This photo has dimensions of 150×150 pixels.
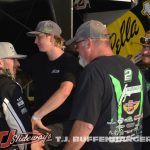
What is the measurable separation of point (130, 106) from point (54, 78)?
0.98 metres

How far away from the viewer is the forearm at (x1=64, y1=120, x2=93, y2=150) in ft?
6.66

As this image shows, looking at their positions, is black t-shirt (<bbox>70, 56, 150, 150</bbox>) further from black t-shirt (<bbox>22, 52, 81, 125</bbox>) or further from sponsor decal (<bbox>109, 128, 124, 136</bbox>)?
black t-shirt (<bbox>22, 52, 81, 125</bbox>)

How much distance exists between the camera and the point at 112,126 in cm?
214

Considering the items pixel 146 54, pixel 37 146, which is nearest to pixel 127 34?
pixel 146 54

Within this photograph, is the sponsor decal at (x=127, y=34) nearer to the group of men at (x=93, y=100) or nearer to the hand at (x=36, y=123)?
the group of men at (x=93, y=100)

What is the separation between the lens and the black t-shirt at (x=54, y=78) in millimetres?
3002

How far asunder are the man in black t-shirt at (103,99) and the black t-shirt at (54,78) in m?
0.77

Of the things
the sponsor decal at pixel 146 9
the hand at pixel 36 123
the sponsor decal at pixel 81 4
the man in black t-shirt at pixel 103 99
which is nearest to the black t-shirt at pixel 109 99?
the man in black t-shirt at pixel 103 99

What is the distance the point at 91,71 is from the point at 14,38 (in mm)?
4336

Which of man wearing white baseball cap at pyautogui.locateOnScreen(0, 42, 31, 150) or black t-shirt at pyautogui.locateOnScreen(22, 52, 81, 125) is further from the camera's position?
black t-shirt at pyautogui.locateOnScreen(22, 52, 81, 125)

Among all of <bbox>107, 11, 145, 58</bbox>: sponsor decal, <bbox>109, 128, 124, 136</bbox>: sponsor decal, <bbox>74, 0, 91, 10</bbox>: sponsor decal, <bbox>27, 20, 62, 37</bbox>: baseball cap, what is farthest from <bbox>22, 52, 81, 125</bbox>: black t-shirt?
<bbox>74, 0, 91, 10</bbox>: sponsor decal

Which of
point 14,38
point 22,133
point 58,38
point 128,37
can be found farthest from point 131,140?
point 14,38

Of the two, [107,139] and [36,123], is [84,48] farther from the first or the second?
[36,123]

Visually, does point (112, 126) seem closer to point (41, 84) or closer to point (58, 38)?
point (41, 84)
